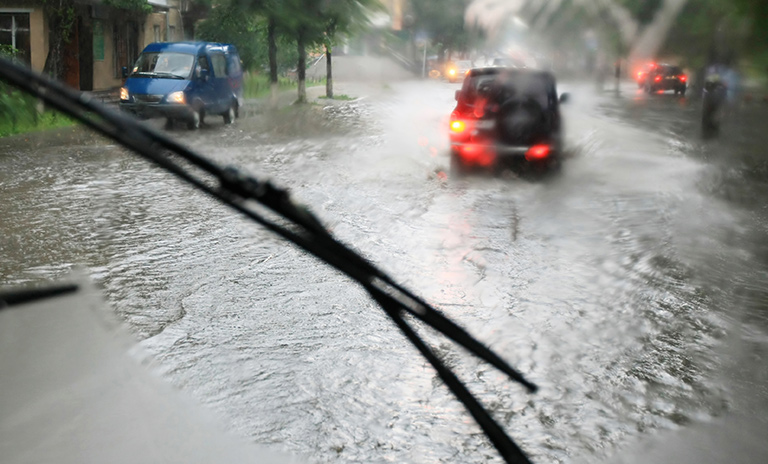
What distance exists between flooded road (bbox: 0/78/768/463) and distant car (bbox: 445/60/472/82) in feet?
0.16

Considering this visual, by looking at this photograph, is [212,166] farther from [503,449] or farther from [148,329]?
[148,329]

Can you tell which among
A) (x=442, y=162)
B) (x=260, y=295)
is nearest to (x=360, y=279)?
(x=260, y=295)

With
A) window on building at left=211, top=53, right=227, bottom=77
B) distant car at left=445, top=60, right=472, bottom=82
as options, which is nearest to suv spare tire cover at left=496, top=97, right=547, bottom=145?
distant car at left=445, top=60, right=472, bottom=82

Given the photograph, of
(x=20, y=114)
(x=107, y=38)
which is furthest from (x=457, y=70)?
(x=107, y=38)

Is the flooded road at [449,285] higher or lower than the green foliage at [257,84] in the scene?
lower

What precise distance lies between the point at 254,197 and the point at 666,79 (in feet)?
3.16

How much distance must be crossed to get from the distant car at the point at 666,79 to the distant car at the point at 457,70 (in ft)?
1.12

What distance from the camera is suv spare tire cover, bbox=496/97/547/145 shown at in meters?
2.00

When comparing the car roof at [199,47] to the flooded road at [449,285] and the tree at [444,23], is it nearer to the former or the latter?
the flooded road at [449,285]

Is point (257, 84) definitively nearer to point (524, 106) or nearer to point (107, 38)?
point (524, 106)

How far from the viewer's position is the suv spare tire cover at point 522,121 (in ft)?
6.56

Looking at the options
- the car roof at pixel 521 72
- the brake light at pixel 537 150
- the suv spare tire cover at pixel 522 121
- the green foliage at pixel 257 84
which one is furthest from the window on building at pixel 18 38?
the brake light at pixel 537 150

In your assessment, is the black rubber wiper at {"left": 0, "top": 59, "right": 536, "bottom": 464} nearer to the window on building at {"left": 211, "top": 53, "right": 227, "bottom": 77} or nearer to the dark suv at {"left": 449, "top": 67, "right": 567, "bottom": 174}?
the dark suv at {"left": 449, "top": 67, "right": 567, "bottom": 174}

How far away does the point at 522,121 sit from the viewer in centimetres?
209
